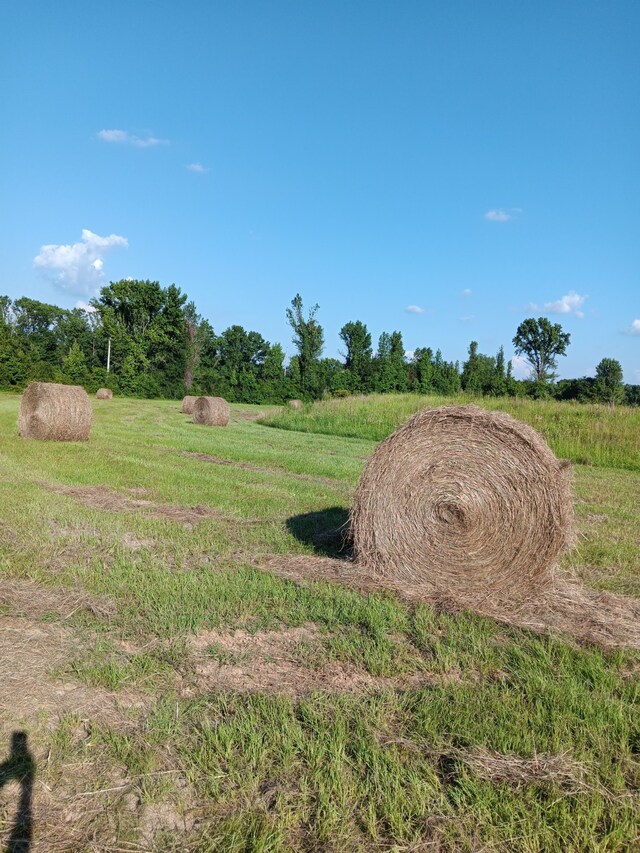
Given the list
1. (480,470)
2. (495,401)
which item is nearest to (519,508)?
(480,470)

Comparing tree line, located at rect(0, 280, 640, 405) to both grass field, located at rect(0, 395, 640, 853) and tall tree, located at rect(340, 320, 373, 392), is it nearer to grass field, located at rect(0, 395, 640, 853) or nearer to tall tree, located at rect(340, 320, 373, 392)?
tall tree, located at rect(340, 320, 373, 392)

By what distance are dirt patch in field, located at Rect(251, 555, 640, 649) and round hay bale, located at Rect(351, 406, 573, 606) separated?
0.63 ft

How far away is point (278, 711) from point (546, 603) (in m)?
3.13

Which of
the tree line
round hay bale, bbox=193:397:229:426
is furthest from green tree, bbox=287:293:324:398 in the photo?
round hay bale, bbox=193:397:229:426

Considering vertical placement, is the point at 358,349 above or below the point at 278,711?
above

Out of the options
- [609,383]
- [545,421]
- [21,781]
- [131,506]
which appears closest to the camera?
[21,781]

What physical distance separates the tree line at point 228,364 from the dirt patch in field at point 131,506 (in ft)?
148

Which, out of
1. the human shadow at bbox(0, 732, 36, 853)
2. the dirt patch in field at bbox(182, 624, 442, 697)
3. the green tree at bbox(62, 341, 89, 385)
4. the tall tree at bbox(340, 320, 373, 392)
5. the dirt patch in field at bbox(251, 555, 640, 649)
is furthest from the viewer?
the tall tree at bbox(340, 320, 373, 392)

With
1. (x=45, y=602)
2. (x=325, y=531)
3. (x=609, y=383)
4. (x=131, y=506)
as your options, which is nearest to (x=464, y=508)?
(x=325, y=531)

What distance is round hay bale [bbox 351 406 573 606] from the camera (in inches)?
234

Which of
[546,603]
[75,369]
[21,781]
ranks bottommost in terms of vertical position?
[21,781]

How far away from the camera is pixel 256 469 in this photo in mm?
14070

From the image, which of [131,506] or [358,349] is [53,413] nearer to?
[131,506]

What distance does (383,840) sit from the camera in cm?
260
